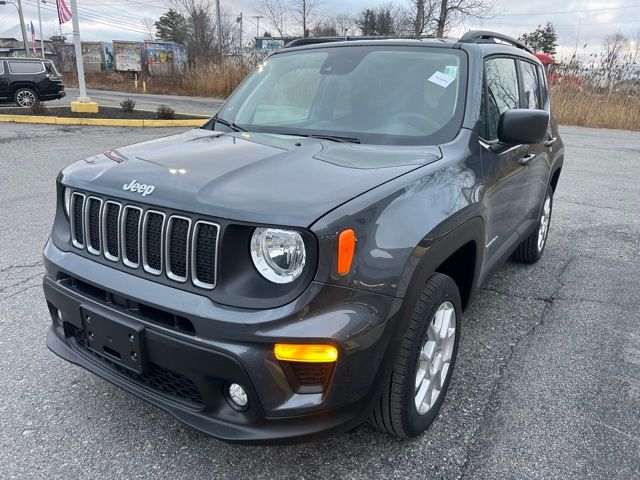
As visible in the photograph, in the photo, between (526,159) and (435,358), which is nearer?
(435,358)

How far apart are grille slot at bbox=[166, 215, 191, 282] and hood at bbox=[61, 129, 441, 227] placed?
0.21ft

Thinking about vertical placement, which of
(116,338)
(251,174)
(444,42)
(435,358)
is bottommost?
(435,358)

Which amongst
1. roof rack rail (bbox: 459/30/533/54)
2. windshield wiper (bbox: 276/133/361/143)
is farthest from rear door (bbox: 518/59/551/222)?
windshield wiper (bbox: 276/133/361/143)

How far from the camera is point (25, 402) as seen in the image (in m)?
2.61

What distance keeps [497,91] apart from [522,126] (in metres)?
0.60

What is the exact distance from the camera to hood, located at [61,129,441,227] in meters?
1.86

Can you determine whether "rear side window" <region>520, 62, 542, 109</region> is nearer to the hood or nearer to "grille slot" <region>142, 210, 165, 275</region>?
the hood

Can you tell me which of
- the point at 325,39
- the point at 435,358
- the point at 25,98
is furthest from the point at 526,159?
the point at 25,98

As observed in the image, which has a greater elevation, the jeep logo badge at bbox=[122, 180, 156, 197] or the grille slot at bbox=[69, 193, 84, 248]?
the jeep logo badge at bbox=[122, 180, 156, 197]

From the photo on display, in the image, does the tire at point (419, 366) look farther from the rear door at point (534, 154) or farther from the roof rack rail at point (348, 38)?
the roof rack rail at point (348, 38)

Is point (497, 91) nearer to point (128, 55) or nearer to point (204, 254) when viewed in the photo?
point (204, 254)

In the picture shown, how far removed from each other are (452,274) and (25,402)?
226 cm

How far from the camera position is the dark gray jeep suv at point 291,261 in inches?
70.8

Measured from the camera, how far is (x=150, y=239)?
2.02 meters
